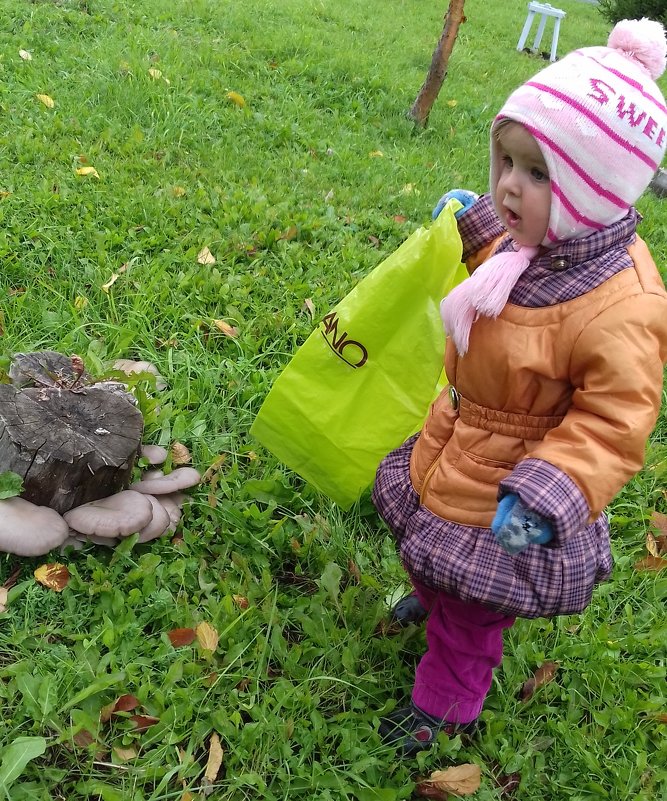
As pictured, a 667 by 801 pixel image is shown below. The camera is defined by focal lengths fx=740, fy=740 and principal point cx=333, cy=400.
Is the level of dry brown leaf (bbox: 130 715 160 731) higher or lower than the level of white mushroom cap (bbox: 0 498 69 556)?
lower

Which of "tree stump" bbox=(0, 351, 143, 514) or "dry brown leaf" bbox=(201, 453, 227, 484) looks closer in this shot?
"tree stump" bbox=(0, 351, 143, 514)

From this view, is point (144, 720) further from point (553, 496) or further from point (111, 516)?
point (553, 496)

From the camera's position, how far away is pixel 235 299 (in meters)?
3.64

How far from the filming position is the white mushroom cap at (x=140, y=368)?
308cm

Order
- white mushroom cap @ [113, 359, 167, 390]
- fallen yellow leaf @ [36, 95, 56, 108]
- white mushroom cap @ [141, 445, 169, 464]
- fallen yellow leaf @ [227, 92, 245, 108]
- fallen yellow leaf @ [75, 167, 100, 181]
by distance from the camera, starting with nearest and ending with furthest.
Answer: white mushroom cap @ [141, 445, 169, 464] → white mushroom cap @ [113, 359, 167, 390] → fallen yellow leaf @ [75, 167, 100, 181] → fallen yellow leaf @ [36, 95, 56, 108] → fallen yellow leaf @ [227, 92, 245, 108]

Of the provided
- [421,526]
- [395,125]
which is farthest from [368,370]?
[395,125]

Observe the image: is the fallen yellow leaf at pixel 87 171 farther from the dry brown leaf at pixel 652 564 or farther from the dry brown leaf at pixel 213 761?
the dry brown leaf at pixel 652 564

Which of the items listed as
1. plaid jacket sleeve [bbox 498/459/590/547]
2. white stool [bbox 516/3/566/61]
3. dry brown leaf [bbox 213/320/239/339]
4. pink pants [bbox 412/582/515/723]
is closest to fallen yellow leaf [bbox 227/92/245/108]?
dry brown leaf [bbox 213/320/239/339]

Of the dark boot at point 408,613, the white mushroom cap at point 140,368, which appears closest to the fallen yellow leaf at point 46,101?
the white mushroom cap at point 140,368

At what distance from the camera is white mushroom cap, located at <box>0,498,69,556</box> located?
2244mm

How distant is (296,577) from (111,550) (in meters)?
0.63

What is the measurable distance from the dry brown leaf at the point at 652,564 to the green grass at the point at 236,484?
0.14ft

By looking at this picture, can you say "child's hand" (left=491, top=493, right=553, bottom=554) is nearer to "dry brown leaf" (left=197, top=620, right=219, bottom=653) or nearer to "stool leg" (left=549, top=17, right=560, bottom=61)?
"dry brown leaf" (left=197, top=620, right=219, bottom=653)

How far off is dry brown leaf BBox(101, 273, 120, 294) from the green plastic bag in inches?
55.5
